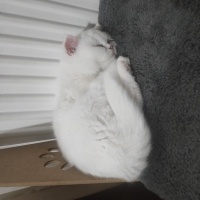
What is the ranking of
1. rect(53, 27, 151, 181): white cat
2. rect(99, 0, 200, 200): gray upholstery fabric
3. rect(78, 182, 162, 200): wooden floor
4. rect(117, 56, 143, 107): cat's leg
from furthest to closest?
rect(78, 182, 162, 200): wooden floor → rect(117, 56, 143, 107): cat's leg → rect(53, 27, 151, 181): white cat → rect(99, 0, 200, 200): gray upholstery fabric

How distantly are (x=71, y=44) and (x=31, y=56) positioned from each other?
21 centimetres

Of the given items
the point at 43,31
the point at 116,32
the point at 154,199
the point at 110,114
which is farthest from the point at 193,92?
the point at 154,199

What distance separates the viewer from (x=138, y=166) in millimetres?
1139

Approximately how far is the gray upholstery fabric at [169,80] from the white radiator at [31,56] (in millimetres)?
272

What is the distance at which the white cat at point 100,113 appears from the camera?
1.07 m

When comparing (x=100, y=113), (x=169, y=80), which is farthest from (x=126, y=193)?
(x=169, y=80)

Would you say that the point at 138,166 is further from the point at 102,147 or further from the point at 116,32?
the point at 116,32

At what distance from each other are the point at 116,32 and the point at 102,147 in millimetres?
610

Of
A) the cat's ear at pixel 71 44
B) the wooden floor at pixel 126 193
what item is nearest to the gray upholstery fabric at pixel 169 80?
the cat's ear at pixel 71 44

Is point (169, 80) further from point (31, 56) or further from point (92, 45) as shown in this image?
point (31, 56)

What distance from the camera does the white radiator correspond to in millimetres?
1203

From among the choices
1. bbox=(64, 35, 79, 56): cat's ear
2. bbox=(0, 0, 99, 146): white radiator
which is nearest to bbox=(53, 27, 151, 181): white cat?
bbox=(64, 35, 79, 56): cat's ear

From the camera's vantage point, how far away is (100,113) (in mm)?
1120

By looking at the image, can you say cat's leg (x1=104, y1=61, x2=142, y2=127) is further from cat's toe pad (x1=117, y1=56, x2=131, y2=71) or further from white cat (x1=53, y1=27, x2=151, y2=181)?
cat's toe pad (x1=117, y1=56, x2=131, y2=71)
